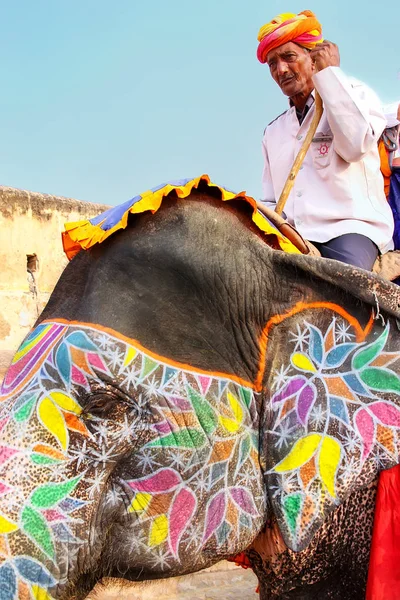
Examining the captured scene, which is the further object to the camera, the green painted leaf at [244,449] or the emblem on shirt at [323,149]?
the emblem on shirt at [323,149]

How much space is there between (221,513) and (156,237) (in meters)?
0.67

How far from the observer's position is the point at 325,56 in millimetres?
2430

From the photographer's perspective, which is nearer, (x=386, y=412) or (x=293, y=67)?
(x=386, y=412)

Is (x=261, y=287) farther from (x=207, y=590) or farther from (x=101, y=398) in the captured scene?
(x=207, y=590)

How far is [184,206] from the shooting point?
1931 mm

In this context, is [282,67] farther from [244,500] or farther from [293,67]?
[244,500]

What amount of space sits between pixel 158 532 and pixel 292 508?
0.31m

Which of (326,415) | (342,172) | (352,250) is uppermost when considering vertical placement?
(342,172)

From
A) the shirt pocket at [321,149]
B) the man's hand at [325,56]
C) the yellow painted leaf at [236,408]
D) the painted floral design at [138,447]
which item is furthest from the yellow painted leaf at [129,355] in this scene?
the man's hand at [325,56]

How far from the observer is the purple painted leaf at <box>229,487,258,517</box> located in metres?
1.81

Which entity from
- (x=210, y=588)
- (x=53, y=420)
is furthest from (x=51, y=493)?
(x=210, y=588)

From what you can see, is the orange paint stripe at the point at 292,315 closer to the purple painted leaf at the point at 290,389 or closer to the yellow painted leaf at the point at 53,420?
the purple painted leaf at the point at 290,389

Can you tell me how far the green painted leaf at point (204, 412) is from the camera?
71.4 inches

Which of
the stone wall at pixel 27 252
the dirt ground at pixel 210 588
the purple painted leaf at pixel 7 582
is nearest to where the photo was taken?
the purple painted leaf at pixel 7 582
